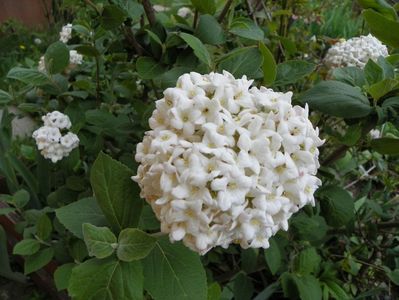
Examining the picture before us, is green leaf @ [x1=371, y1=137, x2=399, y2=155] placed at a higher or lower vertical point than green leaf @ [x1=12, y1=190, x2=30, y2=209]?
higher

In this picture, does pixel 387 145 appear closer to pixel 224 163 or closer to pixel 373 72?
pixel 373 72

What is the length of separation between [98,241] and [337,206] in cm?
77

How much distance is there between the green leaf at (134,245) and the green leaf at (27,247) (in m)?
0.71

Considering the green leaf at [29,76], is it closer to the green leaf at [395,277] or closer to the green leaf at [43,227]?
the green leaf at [43,227]

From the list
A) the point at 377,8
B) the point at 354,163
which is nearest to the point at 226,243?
the point at 377,8

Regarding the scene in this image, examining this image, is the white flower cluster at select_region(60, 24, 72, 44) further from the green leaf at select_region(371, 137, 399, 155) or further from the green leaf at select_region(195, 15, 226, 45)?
the green leaf at select_region(371, 137, 399, 155)

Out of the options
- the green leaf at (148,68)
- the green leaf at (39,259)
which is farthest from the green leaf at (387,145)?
the green leaf at (39,259)

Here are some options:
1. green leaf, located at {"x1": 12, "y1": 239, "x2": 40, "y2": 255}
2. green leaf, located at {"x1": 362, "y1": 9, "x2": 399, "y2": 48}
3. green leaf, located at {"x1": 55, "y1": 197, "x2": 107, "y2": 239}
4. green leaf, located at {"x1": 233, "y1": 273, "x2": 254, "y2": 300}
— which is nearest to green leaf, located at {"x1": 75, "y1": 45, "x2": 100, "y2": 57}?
green leaf, located at {"x1": 55, "y1": 197, "x2": 107, "y2": 239}

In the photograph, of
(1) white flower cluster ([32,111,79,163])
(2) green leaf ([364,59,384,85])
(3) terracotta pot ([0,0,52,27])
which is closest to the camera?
(2) green leaf ([364,59,384,85])

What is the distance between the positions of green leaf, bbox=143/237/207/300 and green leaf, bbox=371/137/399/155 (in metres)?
0.51

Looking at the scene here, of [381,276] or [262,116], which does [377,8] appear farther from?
[381,276]

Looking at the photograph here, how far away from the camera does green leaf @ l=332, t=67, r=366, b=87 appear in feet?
3.18

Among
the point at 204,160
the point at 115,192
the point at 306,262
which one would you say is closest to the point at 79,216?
the point at 115,192

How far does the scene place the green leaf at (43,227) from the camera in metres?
1.26
